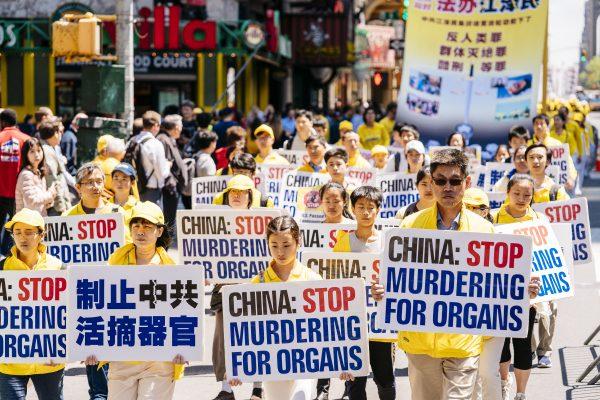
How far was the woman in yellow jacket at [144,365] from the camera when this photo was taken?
6.95 metres

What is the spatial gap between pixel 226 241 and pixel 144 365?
7.90 ft

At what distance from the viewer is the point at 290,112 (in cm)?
2736

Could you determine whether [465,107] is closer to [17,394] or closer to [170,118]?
[170,118]

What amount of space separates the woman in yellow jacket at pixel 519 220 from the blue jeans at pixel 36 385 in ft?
9.50

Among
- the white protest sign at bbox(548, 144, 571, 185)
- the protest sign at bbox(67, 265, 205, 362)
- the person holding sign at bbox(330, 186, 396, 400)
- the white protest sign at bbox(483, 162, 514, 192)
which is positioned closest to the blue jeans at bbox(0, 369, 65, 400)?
the protest sign at bbox(67, 265, 205, 362)

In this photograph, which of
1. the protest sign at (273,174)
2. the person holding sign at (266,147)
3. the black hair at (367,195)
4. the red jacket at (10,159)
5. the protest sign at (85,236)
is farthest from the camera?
the person holding sign at (266,147)

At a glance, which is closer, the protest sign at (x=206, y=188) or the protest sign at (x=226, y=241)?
the protest sign at (x=226, y=241)

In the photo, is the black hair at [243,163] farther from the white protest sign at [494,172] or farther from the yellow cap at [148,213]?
the white protest sign at [494,172]

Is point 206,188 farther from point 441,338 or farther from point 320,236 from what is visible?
point 441,338

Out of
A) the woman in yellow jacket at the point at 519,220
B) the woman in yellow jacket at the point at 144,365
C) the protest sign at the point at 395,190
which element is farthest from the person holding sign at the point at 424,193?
the protest sign at the point at 395,190

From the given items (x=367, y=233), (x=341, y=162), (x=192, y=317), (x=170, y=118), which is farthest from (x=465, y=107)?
(x=192, y=317)

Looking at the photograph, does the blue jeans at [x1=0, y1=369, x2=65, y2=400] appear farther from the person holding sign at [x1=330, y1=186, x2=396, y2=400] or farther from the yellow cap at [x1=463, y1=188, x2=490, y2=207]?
the yellow cap at [x1=463, y1=188, x2=490, y2=207]

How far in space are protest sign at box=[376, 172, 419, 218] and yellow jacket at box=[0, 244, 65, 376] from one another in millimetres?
5755

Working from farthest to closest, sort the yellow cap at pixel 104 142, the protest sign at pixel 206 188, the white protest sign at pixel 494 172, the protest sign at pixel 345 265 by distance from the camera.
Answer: the white protest sign at pixel 494 172
the yellow cap at pixel 104 142
the protest sign at pixel 206 188
the protest sign at pixel 345 265
